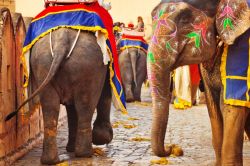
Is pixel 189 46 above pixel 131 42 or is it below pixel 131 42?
above

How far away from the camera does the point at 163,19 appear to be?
397 centimetres

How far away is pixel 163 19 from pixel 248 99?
2.81 ft

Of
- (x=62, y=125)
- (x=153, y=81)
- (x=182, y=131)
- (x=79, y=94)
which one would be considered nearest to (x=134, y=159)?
(x=79, y=94)

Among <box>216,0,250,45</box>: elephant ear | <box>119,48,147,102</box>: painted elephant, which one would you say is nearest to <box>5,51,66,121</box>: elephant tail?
<box>216,0,250,45</box>: elephant ear

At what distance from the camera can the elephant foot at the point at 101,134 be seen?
596cm

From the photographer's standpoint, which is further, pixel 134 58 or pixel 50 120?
pixel 134 58

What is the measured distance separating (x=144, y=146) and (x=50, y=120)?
1530 millimetres

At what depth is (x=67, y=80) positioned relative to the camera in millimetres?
5195

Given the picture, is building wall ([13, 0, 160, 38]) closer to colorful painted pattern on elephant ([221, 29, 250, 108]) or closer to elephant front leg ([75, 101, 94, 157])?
elephant front leg ([75, 101, 94, 157])

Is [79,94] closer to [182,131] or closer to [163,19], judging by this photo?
[163,19]

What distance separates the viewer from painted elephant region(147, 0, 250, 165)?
3.88 metres

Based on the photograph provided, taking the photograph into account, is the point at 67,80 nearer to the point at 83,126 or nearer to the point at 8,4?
the point at 83,126

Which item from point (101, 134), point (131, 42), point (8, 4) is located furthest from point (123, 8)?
point (101, 134)

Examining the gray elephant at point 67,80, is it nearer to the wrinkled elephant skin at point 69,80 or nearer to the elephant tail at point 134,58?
the wrinkled elephant skin at point 69,80
